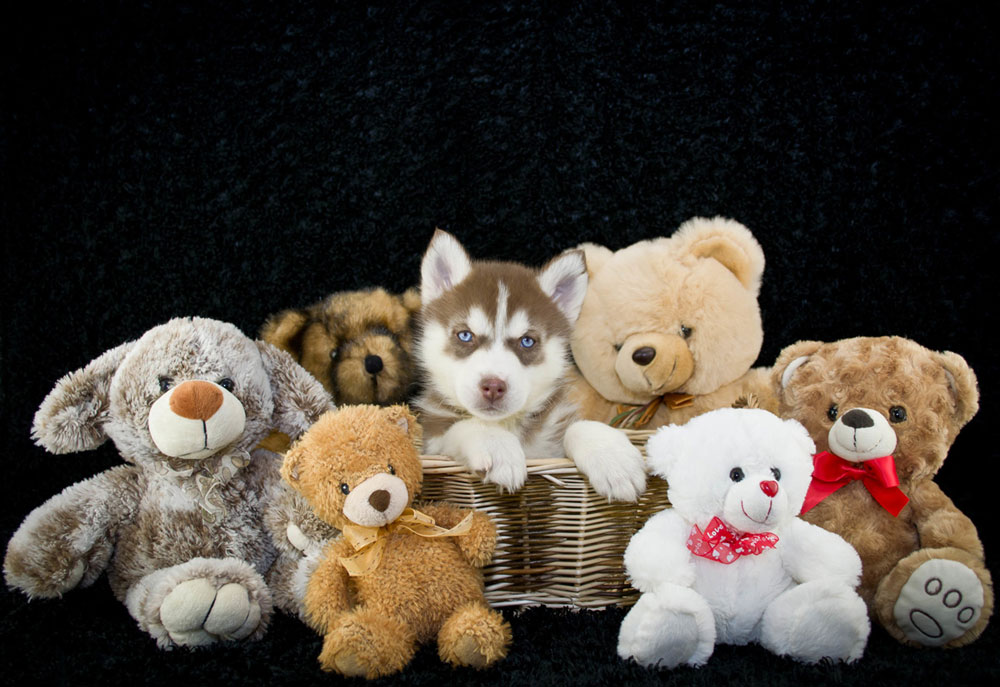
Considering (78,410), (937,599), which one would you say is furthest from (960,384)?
(78,410)

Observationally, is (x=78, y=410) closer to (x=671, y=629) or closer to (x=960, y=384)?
(x=671, y=629)

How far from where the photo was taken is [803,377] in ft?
5.64

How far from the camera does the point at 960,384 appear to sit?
1.61m

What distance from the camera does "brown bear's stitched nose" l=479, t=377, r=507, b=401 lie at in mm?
1708

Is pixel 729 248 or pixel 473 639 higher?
pixel 729 248

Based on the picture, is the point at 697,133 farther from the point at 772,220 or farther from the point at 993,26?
the point at 993,26

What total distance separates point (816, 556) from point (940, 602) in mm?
278

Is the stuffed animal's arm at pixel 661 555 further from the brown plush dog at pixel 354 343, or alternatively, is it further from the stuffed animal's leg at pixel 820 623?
the brown plush dog at pixel 354 343

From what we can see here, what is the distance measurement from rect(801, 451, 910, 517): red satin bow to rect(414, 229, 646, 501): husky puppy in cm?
37

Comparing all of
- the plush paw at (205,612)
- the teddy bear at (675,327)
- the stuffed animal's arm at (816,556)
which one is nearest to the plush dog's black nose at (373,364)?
the teddy bear at (675,327)

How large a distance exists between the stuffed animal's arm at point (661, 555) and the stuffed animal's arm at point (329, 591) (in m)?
0.51

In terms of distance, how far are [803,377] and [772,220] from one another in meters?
0.81

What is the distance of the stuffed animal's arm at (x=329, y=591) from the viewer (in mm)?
1380

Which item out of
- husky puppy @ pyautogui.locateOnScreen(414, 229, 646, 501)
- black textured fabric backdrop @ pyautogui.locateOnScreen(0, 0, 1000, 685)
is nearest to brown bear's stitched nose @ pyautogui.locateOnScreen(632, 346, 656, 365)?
husky puppy @ pyautogui.locateOnScreen(414, 229, 646, 501)
